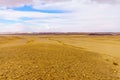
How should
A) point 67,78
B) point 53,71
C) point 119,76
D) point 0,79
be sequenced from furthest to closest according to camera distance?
1. point 119,76
2. point 53,71
3. point 67,78
4. point 0,79

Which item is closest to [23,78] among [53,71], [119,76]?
[53,71]

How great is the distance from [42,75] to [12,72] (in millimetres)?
2141

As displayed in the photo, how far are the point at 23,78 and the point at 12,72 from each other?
1477 mm

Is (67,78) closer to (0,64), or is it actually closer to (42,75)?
(42,75)

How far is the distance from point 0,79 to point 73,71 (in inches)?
229

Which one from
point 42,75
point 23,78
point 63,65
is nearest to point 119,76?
point 63,65

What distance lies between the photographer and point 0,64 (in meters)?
19.5

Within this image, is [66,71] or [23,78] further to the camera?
[66,71]

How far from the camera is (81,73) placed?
1786cm

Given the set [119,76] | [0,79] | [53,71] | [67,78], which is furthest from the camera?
[119,76]

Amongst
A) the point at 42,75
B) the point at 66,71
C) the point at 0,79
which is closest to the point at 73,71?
the point at 66,71

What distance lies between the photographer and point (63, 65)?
65.4ft

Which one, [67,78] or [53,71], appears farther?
[53,71]

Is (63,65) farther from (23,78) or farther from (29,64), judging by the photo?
(23,78)
